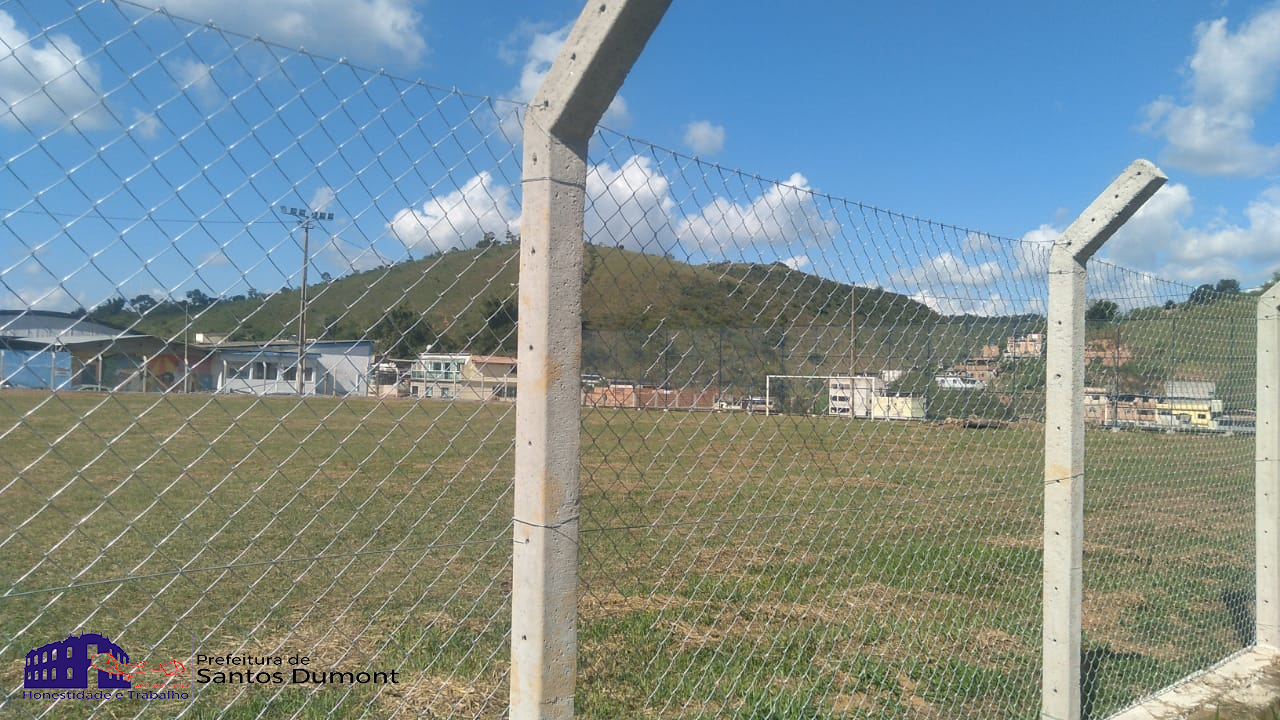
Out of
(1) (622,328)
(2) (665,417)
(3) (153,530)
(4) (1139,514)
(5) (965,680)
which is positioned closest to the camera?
(1) (622,328)

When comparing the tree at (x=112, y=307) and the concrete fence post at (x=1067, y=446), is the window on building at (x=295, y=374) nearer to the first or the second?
the tree at (x=112, y=307)

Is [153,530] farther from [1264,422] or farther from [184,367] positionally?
[1264,422]

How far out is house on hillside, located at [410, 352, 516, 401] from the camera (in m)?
1.79

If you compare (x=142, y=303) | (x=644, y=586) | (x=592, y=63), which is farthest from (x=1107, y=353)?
(x=142, y=303)

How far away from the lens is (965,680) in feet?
12.0

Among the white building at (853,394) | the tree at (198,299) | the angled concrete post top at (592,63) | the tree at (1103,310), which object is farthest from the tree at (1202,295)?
the tree at (198,299)

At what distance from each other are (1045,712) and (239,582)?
14.5 ft

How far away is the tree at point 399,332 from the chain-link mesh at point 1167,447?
117 inches

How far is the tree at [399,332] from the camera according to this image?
5.57 feet

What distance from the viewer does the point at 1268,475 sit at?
13.6 feet

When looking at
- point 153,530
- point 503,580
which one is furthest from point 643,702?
point 153,530

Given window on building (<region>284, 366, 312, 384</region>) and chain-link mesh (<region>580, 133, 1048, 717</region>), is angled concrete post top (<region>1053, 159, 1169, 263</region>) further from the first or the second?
window on building (<region>284, 366, 312, 384</region>)

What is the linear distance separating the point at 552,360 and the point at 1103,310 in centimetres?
345

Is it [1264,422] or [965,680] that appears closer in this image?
[965,680]
